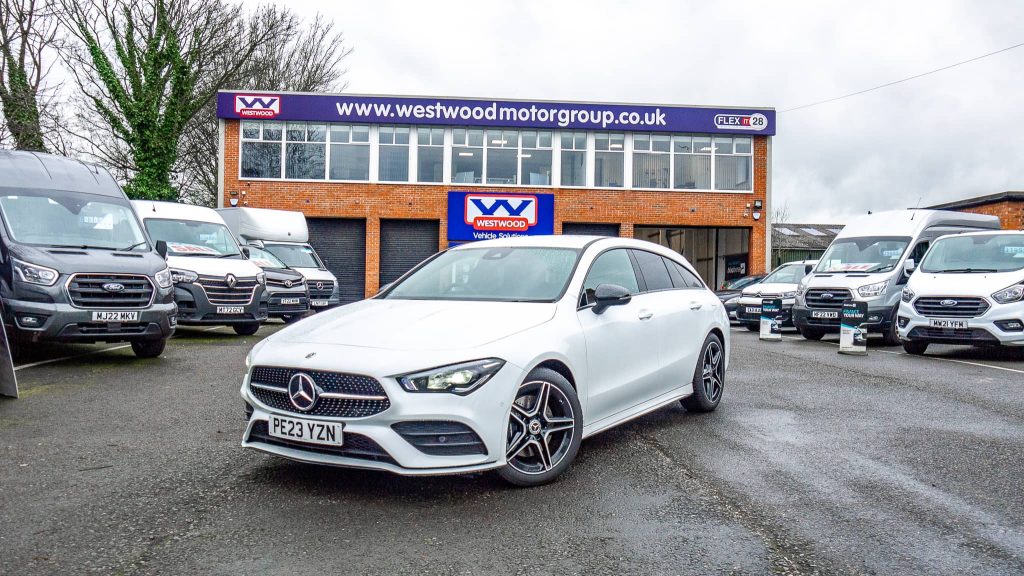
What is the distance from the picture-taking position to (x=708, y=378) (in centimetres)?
709

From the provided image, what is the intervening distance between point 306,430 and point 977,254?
12.1 metres

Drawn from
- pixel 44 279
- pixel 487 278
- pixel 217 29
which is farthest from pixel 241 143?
pixel 487 278

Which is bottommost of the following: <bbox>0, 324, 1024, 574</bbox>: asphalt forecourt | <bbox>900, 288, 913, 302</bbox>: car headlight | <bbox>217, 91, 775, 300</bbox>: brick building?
<bbox>0, 324, 1024, 574</bbox>: asphalt forecourt

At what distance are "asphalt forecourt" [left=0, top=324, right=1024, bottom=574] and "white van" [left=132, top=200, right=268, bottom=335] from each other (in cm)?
561

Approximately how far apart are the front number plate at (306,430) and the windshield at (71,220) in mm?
6614

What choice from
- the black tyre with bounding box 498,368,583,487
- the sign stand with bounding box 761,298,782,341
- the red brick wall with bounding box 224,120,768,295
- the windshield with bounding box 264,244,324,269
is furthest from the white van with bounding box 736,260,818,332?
the black tyre with bounding box 498,368,583,487

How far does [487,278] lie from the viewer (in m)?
5.66

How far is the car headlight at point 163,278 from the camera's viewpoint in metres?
9.89

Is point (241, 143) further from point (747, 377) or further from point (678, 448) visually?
point (678, 448)

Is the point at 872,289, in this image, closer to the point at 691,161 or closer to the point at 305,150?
the point at 691,161

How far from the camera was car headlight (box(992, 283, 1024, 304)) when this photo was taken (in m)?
11.7

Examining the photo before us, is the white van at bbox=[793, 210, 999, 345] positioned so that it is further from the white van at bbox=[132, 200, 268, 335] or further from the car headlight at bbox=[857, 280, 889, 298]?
the white van at bbox=[132, 200, 268, 335]

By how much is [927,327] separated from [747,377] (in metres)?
4.36

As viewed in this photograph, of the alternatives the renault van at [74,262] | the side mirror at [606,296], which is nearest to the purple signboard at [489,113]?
the renault van at [74,262]
